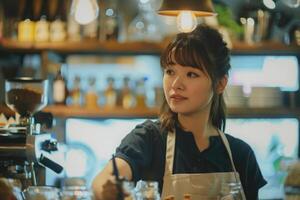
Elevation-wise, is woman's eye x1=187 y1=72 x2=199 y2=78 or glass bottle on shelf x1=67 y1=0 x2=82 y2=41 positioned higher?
glass bottle on shelf x1=67 y1=0 x2=82 y2=41

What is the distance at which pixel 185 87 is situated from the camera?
2230 millimetres

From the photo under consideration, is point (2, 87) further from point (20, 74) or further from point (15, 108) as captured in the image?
point (15, 108)

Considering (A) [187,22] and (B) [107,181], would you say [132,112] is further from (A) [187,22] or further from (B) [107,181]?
(B) [107,181]

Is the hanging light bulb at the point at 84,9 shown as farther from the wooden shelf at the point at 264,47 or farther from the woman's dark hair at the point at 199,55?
the wooden shelf at the point at 264,47

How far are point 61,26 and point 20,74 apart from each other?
512mm

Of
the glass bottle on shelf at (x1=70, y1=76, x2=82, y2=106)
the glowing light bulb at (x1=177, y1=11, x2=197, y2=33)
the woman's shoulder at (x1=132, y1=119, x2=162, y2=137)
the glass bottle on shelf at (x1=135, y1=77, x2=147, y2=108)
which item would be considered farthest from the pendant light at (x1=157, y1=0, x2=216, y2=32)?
the glass bottle on shelf at (x1=70, y1=76, x2=82, y2=106)

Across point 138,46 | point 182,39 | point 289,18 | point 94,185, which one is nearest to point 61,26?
point 138,46

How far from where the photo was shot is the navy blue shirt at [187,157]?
2.27 m

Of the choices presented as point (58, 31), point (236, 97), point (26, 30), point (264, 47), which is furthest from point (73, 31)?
point (264, 47)

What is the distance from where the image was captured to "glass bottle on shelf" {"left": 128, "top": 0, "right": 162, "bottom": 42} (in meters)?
4.21

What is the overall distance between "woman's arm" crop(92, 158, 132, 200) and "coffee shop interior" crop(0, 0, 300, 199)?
1.97 metres

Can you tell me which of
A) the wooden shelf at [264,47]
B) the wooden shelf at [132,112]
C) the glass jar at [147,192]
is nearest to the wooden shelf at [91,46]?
the wooden shelf at [132,112]

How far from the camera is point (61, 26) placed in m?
4.25

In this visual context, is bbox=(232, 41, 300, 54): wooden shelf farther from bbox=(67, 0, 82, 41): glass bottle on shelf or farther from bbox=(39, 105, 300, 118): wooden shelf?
bbox=(67, 0, 82, 41): glass bottle on shelf
